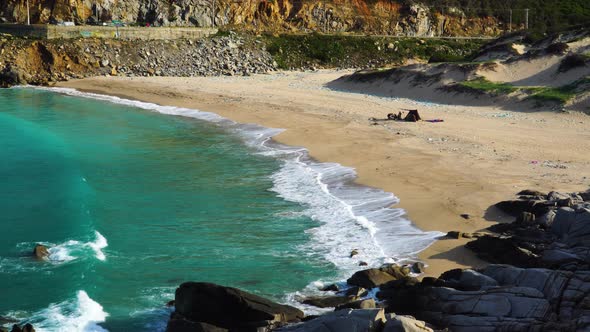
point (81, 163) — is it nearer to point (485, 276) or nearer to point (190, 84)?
point (485, 276)

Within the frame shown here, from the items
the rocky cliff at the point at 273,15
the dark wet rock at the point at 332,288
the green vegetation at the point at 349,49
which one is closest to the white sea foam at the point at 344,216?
the dark wet rock at the point at 332,288

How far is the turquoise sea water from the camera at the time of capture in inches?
559

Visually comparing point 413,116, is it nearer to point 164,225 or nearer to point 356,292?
point 164,225

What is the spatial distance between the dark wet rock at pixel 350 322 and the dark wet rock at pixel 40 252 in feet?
25.2

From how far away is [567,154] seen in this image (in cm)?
2381

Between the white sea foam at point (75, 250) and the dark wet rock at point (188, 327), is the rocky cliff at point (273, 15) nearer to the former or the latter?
the white sea foam at point (75, 250)

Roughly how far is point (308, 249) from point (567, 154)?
1114 centimetres

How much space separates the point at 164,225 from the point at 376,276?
268 inches

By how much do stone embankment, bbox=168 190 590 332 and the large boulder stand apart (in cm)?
2

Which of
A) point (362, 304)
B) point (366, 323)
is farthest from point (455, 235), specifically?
point (366, 323)

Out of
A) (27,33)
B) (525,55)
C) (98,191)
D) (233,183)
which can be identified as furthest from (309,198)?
(27,33)

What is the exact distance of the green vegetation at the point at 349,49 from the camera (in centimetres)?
6450

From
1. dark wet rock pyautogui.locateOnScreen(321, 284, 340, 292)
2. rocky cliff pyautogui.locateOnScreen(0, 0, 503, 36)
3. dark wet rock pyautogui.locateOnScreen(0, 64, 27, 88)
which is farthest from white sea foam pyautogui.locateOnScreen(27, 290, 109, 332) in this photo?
rocky cliff pyautogui.locateOnScreen(0, 0, 503, 36)

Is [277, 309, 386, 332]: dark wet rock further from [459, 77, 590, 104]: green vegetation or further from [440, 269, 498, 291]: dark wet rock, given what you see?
[459, 77, 590, 104]: green vegetation
